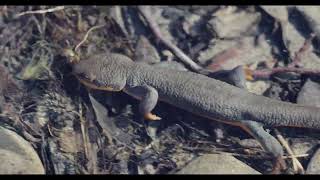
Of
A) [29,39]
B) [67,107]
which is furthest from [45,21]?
[67,107]

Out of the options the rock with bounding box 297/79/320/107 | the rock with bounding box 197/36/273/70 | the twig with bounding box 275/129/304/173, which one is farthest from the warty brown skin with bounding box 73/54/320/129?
the rock with bounding box 197/36/273/70

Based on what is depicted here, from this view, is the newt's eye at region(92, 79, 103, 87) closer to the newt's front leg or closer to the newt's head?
the newt's head

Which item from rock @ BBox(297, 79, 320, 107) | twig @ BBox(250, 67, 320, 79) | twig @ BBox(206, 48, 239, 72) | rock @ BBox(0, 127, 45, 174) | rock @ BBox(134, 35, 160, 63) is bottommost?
rock @ BBox(0, 127, 45, 174)

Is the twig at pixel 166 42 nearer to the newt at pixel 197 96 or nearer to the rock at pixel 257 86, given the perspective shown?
the newt at pixel 197 96

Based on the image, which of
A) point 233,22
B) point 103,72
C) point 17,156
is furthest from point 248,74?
point 17,156
